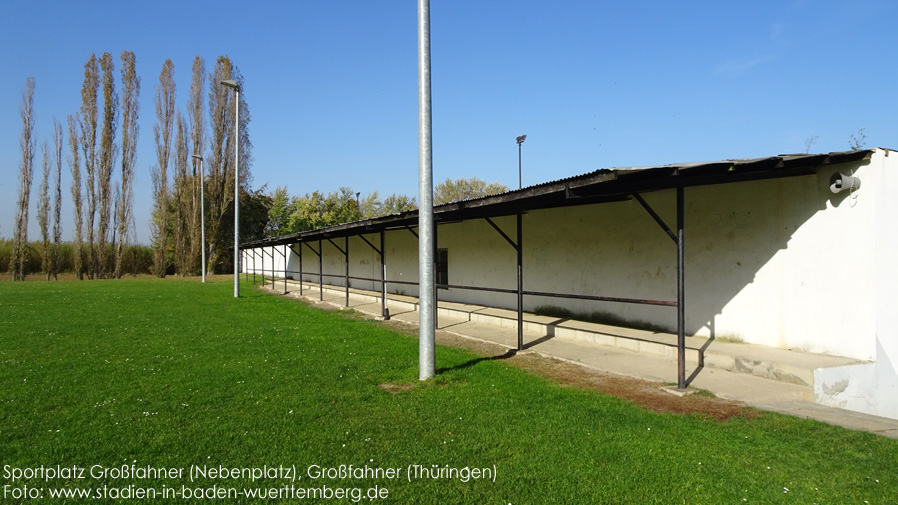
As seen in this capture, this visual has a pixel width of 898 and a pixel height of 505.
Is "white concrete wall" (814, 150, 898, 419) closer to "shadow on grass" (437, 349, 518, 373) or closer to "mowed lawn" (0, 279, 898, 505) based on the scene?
"mowed lawn" (0, 279, 898, 505)

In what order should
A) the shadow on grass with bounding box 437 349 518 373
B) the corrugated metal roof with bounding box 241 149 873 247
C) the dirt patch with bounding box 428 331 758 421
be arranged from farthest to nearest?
the shadow on grass with bounding box 437 349 518 373
the corrugated metal roof with bounding box 241 149 873 247
the dirt patch with bounding box 428 331 758 421

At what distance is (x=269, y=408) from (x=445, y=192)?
49.1 m

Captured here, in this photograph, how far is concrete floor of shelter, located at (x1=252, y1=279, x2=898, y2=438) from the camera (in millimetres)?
4898

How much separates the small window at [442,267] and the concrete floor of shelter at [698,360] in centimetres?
383

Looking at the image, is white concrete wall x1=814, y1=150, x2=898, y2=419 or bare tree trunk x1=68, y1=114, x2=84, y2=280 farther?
bare tree trunk x1=68, y1=114, x2=84, y2=280

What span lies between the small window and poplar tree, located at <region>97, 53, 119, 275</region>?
31.6 m

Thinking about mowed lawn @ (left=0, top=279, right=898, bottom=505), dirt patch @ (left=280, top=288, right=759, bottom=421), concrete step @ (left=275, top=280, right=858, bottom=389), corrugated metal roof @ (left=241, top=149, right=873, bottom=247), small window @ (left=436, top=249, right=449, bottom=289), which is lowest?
dirt patch @ (left=280, top=288, right=759, bottom=421)

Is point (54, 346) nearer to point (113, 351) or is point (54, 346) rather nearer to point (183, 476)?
point (113, 351)

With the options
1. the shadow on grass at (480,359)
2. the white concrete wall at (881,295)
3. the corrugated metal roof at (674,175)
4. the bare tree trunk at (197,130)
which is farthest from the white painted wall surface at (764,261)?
the bare tree trunk at (197,130)

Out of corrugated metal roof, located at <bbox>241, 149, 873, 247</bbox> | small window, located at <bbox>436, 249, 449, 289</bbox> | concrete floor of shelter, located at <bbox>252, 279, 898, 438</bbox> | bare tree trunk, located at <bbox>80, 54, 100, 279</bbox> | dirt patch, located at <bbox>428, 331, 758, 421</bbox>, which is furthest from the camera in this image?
bare tree trunk, located at <bbox>80, 54, 100, 279</bbox>

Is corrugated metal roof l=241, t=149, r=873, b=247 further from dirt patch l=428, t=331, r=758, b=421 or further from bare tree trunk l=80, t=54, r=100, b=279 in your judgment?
bare tree trunk l=80, t=54, r=100, b=279

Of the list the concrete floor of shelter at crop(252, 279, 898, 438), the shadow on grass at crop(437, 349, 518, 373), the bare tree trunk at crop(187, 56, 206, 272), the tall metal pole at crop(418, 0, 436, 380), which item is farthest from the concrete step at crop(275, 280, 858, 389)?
the bare tree trunk at crop(187, 56, 206, 272)

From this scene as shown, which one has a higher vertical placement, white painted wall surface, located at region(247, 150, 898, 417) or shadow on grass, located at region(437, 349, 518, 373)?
white painted wall surface, located at region(247, 150, 898, 417)

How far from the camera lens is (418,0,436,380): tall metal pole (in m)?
5.85
